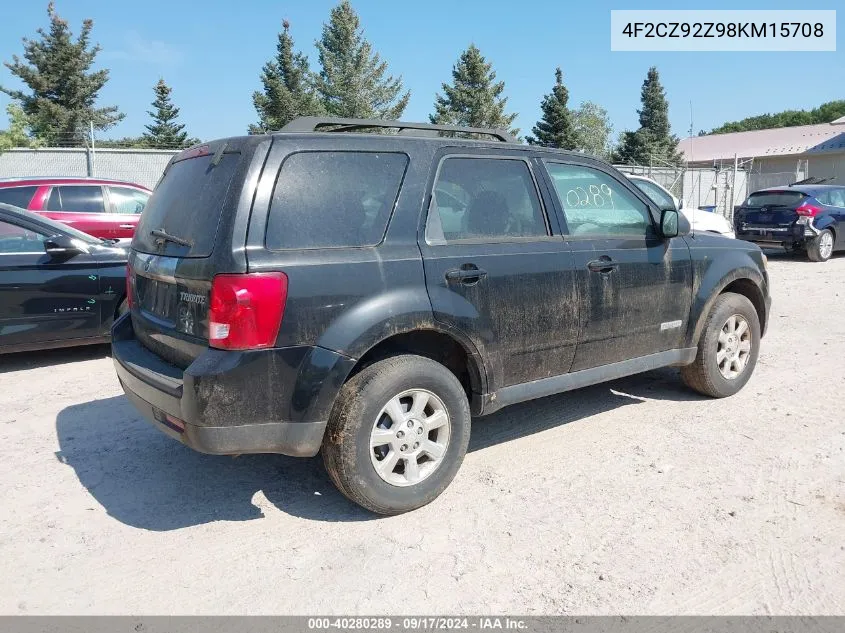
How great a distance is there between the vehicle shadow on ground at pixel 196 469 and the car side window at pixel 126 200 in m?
5.83

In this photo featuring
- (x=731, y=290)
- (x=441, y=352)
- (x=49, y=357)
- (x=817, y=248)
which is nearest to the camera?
(x=441, y=352)

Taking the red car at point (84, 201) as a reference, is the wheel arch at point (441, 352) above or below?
below

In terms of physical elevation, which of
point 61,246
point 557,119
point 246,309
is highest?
point 557,119

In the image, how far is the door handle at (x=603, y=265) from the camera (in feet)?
13.8

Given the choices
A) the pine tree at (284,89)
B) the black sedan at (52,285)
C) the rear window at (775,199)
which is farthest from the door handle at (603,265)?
the pine tree at (284,89)

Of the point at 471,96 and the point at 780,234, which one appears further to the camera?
the point at 471,96

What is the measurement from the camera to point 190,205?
3445mm

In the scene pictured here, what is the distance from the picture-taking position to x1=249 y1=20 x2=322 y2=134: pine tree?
136 ft

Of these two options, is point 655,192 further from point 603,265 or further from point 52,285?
point 52,285

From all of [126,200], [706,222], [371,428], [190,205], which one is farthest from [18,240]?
[706,222]

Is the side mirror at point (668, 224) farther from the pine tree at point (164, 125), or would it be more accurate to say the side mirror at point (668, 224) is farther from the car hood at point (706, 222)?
the pine tree at point (164, 125)

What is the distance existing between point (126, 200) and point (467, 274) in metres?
8.42
